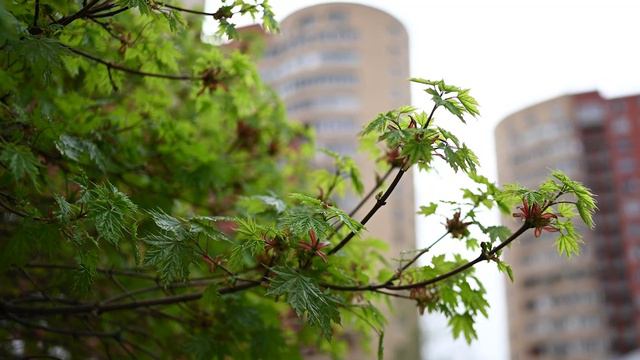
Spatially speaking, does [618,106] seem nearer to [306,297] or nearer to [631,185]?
[631,185]

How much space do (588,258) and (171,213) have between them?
37.8 meters

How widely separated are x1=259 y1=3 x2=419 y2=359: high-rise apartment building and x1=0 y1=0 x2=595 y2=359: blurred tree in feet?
93.6

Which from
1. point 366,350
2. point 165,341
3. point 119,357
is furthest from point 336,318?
point 366,350

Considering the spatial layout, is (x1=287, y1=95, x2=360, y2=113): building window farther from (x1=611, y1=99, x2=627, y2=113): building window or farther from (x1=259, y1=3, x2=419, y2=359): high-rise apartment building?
(x1=611, y1=99, x2=627, y2=113): building window

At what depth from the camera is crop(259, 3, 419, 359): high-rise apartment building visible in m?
32.4

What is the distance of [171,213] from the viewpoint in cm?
293

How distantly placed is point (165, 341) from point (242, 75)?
1534mm

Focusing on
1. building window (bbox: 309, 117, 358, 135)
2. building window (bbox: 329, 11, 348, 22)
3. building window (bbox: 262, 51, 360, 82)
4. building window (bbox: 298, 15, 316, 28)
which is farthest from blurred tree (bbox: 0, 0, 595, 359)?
building window (bbox: 298, 15, 316, 28)

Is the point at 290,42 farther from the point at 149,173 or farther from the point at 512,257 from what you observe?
the point at 149,173

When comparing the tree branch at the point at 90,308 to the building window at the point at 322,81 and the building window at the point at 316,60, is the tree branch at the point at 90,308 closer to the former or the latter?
the building window at the point at 322,81

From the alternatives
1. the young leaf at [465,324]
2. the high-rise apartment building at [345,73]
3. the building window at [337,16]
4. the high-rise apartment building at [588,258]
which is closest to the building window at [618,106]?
the high-rise apartment building at [588,258]

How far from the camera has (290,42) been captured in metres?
34.3

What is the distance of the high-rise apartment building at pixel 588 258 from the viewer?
3538 cm

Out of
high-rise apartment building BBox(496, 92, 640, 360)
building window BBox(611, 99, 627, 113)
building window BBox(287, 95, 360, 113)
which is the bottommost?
high-rise apartment building BBox(496, 92, 640, 360)
